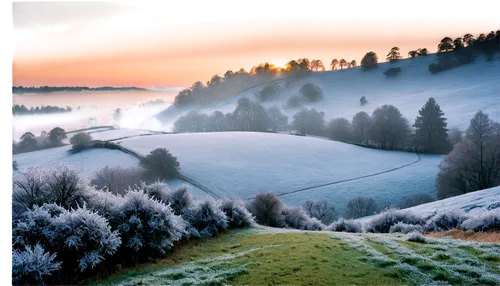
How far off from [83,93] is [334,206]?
928 centimetres

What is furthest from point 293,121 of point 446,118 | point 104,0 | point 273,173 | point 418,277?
point 104,0

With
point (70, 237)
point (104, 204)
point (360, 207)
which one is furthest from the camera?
point (360, 207)

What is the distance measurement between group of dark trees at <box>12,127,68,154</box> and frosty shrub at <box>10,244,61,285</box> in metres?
5.33

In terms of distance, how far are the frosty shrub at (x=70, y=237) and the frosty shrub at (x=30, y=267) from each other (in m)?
0.48

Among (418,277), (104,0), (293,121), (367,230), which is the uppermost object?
(104,0)

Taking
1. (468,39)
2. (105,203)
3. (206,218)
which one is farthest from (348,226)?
(468,39)

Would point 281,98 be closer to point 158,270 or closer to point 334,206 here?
point 334,206

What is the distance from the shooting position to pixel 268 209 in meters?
13.4

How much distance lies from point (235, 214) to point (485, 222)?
21.3 ft

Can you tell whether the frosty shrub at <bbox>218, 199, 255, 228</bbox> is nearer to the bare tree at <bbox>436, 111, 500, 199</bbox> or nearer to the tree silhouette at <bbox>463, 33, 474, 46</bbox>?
the bare tree at <bbox>436, 111, 500, 199</bbox>

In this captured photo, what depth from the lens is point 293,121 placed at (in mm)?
14516

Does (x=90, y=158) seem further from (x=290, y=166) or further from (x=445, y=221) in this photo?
(x=445, y=221)

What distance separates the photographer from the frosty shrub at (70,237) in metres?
6.27

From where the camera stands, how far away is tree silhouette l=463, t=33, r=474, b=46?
14367 mm
